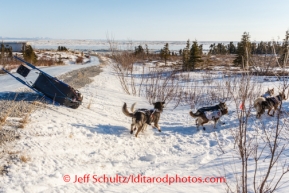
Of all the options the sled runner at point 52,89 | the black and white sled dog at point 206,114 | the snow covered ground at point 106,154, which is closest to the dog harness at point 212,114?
the black and white sled dog at point 206,114

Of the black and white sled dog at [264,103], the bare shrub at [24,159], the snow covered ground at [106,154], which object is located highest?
the black and white sled dog at [264,103]

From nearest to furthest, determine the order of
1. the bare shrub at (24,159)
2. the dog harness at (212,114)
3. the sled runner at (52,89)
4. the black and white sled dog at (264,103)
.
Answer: the bare shrub at (24,159) → the dog harness at (212,114) → the sled runner at (52,89) → the black and white sled dog at (264,103)

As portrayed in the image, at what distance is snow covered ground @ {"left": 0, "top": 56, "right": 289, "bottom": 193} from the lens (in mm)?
3863

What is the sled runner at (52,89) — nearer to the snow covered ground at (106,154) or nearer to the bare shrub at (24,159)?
the snow covered ground at (106,154)

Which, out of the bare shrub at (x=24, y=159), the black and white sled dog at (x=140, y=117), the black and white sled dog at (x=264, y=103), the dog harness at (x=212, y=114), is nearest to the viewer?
the bare shrub at (x=24, y=159)

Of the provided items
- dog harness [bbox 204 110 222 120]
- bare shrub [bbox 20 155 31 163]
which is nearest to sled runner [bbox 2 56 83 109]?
bare shrub [bbox 20 155 31 163]

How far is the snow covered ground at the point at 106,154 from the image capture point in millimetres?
3863

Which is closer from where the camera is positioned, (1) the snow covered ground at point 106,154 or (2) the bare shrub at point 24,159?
(1) the snow covered ground at point 106,154

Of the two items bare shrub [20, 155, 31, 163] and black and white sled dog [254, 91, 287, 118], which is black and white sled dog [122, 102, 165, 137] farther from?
black and white sled dog [254, 91, 287, 118]

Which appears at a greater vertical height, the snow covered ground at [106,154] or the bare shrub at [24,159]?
the bare shrub at [24,159]

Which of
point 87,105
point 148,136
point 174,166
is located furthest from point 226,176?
point 87,105

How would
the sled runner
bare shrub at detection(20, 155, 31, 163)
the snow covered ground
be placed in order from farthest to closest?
the sled runner → bare shrub at detection(20, 155, 31, 163) → the snow covered ground

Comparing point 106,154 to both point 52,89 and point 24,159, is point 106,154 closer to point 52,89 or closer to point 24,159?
point 24,159

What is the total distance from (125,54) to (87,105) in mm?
8974
